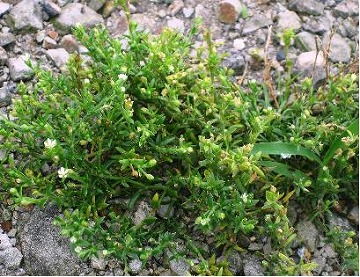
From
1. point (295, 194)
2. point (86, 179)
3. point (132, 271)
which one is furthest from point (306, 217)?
point (86, 179)

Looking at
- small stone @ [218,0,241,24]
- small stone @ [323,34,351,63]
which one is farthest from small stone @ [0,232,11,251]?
small stone @ [323,34,351,63]

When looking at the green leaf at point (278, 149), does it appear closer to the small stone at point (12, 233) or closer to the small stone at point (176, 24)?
the small stone at point (176, 24)

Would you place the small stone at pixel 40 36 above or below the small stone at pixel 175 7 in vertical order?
above

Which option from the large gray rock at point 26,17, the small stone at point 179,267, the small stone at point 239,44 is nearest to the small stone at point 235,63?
the small stone at point 239,44

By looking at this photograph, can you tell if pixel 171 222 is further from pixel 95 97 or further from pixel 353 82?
pixel 353 82

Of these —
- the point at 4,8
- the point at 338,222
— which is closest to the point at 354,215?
the point at 338,222
